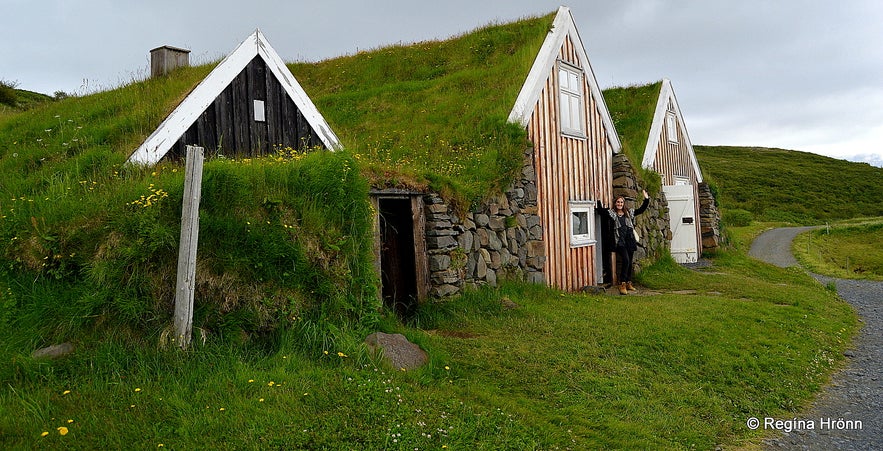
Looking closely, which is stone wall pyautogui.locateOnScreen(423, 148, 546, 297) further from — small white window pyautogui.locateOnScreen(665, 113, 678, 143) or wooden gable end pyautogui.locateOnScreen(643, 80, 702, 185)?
small white window pyautogui.locateOnScreen(665, 113, 678, 143)

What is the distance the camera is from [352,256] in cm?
645

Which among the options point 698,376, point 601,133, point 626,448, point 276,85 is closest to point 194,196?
point 626,448

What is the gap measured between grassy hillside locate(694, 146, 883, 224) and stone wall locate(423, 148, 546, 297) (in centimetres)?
4224

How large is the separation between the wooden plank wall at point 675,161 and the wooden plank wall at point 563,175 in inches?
216

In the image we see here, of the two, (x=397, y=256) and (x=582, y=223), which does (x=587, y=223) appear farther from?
(x=397, y=256)

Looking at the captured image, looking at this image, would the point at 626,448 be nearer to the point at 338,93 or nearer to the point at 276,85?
the point at 276,85

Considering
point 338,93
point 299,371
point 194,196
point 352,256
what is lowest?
point 299,371

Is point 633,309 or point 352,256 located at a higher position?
point 352,256

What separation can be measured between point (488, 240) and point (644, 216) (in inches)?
295

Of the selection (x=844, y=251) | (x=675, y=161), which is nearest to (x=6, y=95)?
(x=675, y=161)

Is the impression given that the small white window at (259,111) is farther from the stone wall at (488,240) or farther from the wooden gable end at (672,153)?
the wooden gable end at (672,153)

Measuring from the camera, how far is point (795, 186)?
63.3m

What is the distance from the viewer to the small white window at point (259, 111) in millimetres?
11125

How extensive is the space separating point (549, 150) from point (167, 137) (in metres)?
7.14
